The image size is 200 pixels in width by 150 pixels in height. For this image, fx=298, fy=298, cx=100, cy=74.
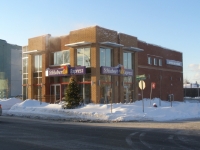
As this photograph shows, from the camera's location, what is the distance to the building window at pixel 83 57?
103 ft

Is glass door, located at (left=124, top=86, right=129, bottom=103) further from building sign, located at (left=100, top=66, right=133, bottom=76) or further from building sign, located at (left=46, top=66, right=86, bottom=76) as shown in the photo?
building sign, located at (left=46, top=66, right=86, bottom=76)

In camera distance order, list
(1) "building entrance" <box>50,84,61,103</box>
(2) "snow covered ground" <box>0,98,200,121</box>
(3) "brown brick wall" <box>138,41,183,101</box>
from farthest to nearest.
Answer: (3) "brown brick wall" <box>138,41,183,101</box> → (1) "building entrance" <box>50,84,61,103</box> → (2) "snow covered ground" <box>0,98,200,121</box>

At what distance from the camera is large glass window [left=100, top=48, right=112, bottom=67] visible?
31.7 metres

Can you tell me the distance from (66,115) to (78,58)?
9.66m

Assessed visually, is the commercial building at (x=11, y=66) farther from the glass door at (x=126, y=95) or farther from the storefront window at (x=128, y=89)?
the glass door at (x=126, y=95)

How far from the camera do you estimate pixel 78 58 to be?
32500 mm

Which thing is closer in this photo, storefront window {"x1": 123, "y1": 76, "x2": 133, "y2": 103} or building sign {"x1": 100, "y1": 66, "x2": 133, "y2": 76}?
building sign {"x1": 100, "y1": 66, "x2": 133, "y2": 76}

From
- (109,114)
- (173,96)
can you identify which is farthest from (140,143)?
(173,96)

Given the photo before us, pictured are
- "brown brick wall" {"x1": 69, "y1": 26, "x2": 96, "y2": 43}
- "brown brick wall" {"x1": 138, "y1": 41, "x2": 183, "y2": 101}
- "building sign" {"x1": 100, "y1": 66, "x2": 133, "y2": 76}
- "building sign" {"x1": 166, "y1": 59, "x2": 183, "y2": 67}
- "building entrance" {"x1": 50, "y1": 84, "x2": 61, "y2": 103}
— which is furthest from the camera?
"building sign" {"x1": 166, "y1": 59, "x2": 183, "y2": 67}

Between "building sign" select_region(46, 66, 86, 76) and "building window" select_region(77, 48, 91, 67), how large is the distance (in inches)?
36.4

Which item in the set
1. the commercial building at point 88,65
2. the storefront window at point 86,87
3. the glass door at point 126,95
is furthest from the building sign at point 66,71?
the glass door at point 126,95

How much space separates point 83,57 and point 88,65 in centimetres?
120

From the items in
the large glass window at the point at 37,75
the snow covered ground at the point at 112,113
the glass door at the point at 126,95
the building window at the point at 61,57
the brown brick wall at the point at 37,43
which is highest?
the brown brick wall at the point at 37,43

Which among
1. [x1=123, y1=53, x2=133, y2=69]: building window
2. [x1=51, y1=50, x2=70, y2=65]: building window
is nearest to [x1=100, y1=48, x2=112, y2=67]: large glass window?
[x1=123, y1=53, x2=133, y2=69]: building window
